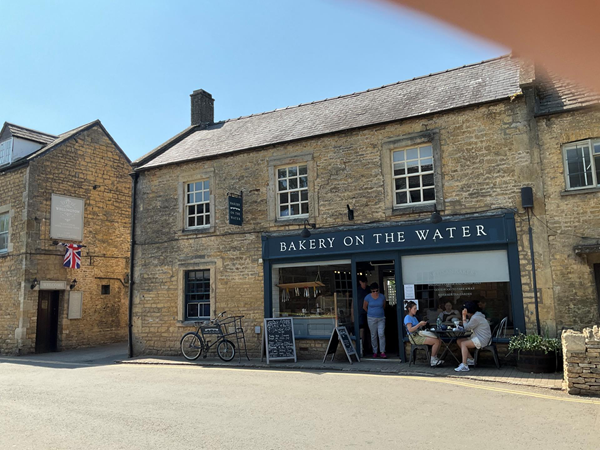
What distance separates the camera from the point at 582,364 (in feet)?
24.5

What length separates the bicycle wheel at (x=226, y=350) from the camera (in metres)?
12.6

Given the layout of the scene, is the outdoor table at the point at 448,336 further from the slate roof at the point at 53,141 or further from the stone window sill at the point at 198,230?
the slate roof at the point at 53,141

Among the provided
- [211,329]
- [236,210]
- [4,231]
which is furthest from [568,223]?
[4,231]

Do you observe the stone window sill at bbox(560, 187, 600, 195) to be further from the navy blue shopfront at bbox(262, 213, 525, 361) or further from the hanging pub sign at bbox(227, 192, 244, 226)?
the hanging pub sign at bbox(227, 192, 244, 226)

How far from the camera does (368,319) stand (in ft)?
38.8

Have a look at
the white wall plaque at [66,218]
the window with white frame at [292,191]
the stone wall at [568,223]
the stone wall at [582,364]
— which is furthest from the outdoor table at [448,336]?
the white wall plaque at [66,218]

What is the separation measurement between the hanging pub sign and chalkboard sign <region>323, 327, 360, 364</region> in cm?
413

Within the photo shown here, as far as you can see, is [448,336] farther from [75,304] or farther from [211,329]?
[75,304]

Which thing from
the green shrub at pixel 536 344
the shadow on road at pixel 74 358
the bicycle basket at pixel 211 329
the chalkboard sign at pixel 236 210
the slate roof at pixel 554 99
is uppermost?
the slate roof at pixel 554 99

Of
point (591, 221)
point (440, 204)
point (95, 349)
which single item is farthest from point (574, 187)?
point (95, 349)

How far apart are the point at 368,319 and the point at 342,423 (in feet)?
19.1

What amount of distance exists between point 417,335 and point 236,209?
595 cm

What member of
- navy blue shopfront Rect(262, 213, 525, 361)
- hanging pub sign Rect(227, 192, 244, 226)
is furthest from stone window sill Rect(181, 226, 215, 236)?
navy blue shopfront Rect(262, 213, 525, 361)

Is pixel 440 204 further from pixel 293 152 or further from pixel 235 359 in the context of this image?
pixel 235 359
